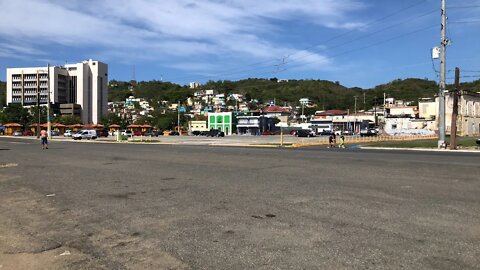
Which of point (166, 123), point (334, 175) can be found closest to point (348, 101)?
point (166, 123)

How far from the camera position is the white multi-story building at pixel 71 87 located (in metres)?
171

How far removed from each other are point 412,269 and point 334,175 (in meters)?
9.64

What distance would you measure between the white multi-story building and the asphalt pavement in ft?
555

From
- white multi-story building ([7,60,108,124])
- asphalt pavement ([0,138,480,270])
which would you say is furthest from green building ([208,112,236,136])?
asphalt pavement ([0,138,480,270])

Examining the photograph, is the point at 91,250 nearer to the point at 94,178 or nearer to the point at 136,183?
the point at 136,183

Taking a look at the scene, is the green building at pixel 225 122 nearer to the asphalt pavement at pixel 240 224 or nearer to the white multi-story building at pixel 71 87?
the white multi-story building at pixel 71 87

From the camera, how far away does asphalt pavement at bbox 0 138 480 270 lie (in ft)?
17.9

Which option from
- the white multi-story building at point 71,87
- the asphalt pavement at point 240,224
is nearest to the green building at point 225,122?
the white multi-story building at point 71,87

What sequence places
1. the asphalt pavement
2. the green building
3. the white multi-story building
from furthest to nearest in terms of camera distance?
the white multi-story building
the green building
the asphalt pavement

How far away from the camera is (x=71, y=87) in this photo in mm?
182000

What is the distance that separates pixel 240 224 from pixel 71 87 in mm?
189640

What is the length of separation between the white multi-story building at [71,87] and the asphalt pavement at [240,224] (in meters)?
169

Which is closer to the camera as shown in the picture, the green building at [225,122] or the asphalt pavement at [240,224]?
the asphalt pavement at [240,224]

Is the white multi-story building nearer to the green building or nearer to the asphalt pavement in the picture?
the green building
